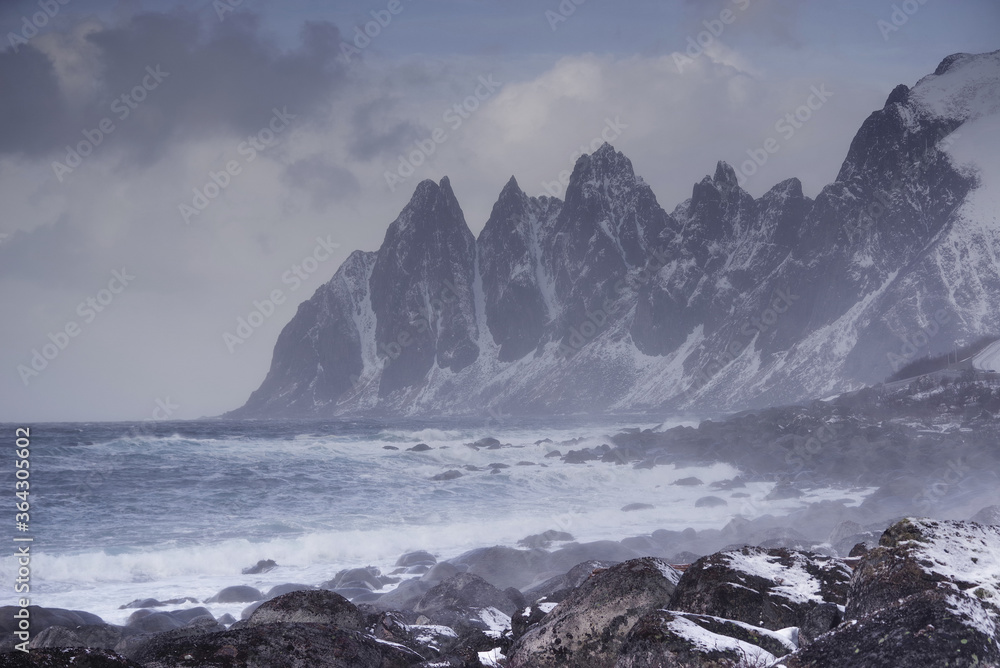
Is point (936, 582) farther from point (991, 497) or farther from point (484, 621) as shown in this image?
point (991, 497)

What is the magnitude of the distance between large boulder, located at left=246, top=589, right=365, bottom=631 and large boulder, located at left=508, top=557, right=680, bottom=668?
213 centimetres

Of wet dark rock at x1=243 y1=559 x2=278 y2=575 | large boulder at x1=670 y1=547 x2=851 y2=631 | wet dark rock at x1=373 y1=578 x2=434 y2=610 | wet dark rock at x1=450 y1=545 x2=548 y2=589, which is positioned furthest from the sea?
large boulder at x1=670 y1=547 x2=851 y2=631

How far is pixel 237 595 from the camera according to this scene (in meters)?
18.6

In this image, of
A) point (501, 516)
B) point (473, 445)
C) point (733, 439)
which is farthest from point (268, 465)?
point (733, 439)

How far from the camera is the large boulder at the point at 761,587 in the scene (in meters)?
6.02

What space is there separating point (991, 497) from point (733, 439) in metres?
27.2

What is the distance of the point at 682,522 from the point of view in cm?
3259

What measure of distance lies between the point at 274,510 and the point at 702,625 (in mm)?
28751

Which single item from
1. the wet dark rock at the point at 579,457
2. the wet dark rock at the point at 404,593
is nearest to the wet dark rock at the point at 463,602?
the wet dark rock at the point at 404,593

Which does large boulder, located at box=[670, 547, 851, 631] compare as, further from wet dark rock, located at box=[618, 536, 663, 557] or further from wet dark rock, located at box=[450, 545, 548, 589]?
wet dark rock, located at box=[618, 536, 663, 557]

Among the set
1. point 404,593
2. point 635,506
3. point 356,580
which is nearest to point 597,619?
point 404,593

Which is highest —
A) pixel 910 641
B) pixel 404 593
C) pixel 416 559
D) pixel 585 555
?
pixel 910 641

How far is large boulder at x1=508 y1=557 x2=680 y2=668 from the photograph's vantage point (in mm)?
6426

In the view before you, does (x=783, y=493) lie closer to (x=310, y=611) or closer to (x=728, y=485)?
(x=728, y=485)
